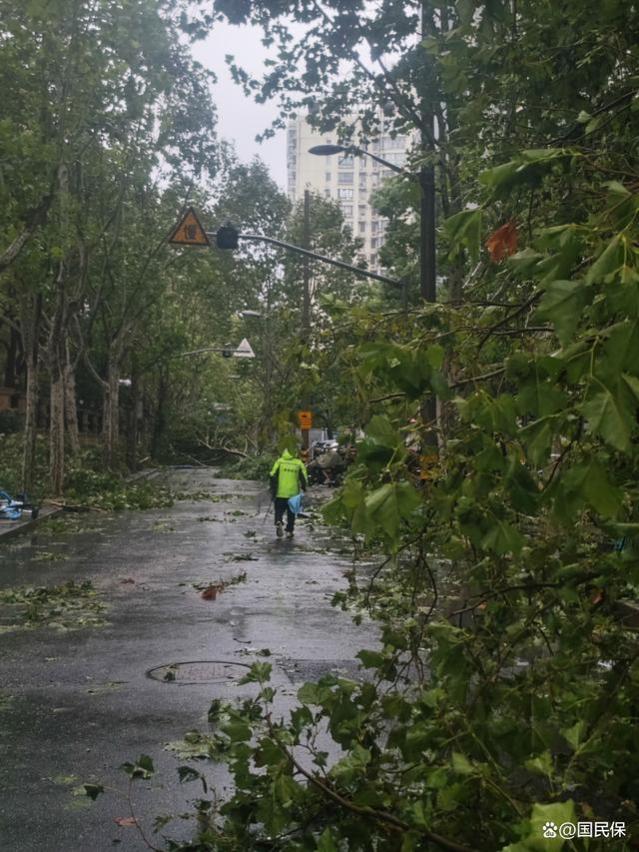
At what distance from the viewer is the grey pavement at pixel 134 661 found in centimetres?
541

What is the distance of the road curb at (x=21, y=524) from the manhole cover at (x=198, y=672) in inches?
453

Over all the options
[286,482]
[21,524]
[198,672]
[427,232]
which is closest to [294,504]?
[286,482]

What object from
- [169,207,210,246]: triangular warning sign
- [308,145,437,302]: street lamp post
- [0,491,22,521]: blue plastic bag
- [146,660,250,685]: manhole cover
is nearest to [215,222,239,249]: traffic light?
[169,207,210,246]: triangular warning sign

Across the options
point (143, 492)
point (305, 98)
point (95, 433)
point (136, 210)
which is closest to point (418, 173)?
point (305, 98)

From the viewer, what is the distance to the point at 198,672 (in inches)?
336

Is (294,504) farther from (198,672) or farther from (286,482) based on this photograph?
(198,672)

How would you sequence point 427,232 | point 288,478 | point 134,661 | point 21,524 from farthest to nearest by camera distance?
point 21,524 → point 288,478 → point 427,232 → point 134,661

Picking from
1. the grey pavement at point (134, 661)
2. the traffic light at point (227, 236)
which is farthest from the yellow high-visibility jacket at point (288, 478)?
the traffic light at point (227, 236)

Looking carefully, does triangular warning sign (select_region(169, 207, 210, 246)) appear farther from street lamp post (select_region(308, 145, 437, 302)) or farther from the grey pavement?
the grey pavement

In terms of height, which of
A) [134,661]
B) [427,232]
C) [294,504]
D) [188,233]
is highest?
[188,233]

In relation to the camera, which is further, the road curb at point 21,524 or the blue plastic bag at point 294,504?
the blue plastic bag at point 294,504

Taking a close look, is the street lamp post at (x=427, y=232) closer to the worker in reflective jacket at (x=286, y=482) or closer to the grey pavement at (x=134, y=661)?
the worker in reflective jacket at (x=286, y=482)

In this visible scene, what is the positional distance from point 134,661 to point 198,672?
0.75 m

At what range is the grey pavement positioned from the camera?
5414 mm
